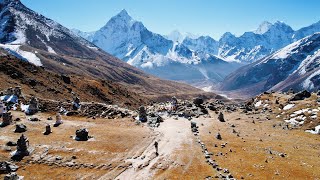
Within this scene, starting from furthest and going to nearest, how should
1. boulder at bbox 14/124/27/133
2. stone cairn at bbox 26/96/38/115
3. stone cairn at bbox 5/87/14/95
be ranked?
stone cairn at bbox 5/87/14/95
stone cairn at bbox 26/96/38/115
boulder at bbox 14/124/27/133

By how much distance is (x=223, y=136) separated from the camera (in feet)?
335

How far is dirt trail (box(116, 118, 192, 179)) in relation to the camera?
212 ft

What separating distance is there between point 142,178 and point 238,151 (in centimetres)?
2899

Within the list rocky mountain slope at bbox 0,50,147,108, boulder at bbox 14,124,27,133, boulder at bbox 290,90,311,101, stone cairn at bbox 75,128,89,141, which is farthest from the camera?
boulder at bbox 290,90,311,101

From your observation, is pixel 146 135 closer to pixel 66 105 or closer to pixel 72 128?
pixel 72 128

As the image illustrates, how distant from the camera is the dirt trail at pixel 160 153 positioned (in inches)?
2547

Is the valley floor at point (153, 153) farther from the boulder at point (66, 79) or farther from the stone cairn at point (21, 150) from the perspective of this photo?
the boulder at point (66, 79)

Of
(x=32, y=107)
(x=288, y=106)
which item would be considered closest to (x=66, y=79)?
(x=32, y=107)

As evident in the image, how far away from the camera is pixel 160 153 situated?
76.1 m

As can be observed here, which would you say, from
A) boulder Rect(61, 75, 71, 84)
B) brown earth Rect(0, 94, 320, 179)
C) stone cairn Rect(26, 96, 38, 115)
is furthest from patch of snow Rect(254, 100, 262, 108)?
stone cairn Rect(26, 96, 38, 115)

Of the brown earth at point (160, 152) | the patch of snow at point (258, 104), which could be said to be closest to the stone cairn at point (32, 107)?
the brown earth at point (160, 152)

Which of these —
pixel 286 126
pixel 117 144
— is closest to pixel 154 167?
pixel 117 144

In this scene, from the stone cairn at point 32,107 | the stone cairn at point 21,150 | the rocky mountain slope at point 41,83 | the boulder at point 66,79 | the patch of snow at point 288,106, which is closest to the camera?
the stone cairn at point 21,150

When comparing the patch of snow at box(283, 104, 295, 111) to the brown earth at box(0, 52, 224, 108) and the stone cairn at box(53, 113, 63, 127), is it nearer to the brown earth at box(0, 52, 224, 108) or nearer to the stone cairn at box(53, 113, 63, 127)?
the brown earth at box(0, 52, 224, 108)
